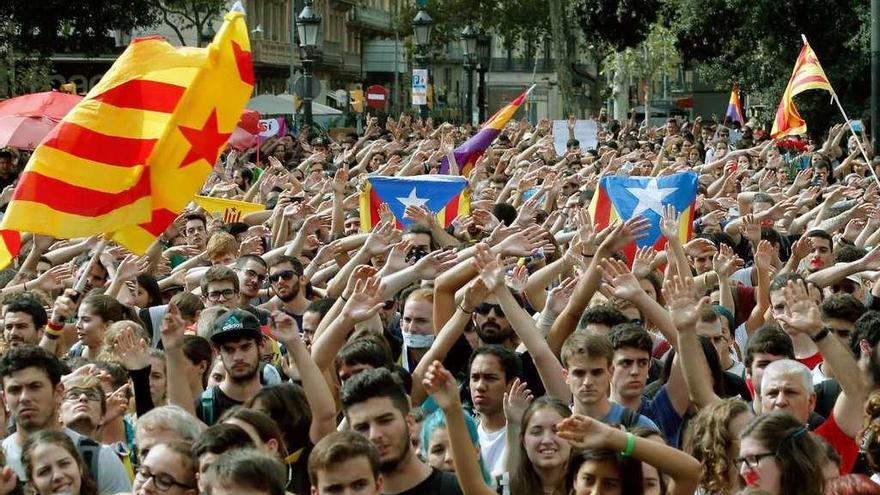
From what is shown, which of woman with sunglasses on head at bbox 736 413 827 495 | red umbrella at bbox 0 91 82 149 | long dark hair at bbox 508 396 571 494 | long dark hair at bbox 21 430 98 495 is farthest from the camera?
red umbrella at bbox 0 91 82 149

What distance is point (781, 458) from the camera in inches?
229

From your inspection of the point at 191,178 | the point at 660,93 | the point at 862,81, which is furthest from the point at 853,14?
the point at 660,93

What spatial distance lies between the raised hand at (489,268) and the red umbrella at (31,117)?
11404mm

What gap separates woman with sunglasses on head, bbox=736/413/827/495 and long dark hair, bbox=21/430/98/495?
236 centimetres

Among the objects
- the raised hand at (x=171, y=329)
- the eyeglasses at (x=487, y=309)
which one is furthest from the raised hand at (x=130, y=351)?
the eyeglasses at (x=487, y=309)

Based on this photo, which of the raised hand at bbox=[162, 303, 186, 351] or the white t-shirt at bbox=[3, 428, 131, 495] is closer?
the white t-shirt at bbox=[3, 428, 131, 495]

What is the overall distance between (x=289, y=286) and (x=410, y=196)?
416 cm

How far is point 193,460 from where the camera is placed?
629 cm

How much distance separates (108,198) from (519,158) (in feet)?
42.0

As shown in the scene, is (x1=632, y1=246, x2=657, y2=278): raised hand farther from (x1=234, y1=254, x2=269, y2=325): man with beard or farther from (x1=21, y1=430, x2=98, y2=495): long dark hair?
(x1=21, y1=430, x2=98, y2=495): long dark hair

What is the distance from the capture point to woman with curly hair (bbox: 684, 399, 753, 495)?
248 inches

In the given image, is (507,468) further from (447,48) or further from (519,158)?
(447,48)

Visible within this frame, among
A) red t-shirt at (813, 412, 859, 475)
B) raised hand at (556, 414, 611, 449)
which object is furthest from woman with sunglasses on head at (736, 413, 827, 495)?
red t-shirt at (813, 412, 859, 475)

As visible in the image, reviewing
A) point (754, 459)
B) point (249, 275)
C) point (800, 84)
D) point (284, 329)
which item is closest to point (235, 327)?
point (284, 329)
